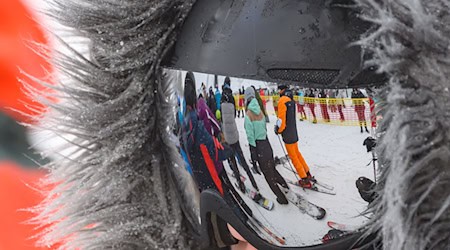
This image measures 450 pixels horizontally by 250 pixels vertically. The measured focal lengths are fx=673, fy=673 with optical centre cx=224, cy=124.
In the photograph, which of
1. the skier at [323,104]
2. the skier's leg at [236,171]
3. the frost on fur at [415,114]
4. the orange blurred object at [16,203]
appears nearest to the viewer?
the frost on fur at [415,114]

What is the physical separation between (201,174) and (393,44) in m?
0.36

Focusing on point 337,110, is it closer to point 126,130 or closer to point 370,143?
point 370,143

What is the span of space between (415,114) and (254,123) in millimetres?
218

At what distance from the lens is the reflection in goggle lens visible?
76 centimetres

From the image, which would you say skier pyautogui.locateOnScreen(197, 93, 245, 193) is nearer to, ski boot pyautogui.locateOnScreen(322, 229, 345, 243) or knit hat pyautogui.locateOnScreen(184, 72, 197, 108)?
knit hat pyautogui.locateOnScreen(184, 72, 197, 108)

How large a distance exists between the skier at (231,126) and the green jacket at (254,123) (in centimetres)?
2

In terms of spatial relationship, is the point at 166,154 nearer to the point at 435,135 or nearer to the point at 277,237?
the point at 277,237

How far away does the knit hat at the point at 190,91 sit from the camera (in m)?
0.89

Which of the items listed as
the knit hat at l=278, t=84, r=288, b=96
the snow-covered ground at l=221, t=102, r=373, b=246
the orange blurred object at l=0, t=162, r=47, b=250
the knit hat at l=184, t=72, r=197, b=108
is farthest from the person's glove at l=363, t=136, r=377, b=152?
the orange blurred object at l=0, t=162, r=47, b=250

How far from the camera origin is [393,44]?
67cm

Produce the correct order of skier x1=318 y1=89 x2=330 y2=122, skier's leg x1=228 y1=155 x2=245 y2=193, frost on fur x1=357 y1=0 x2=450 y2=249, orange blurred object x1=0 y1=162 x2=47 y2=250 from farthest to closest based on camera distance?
orange blurred object x1=0 y1=162 x2=47 y2=250 < skier's leg x1=228 y1=155 x2=245 y2=193 < skier x1=318 y1=89 x2=330 y2=122 < frost on fur x1=357 y1=0 x2=450 y2=249

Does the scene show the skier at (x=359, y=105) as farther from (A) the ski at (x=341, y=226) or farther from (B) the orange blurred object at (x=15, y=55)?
(B) the orange blurred object at (x=15, y=55)

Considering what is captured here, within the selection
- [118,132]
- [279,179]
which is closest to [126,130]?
[118,132]

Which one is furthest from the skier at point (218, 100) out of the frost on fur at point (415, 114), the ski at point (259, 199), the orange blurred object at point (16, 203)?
the orange blurred object at point (16, 203)
